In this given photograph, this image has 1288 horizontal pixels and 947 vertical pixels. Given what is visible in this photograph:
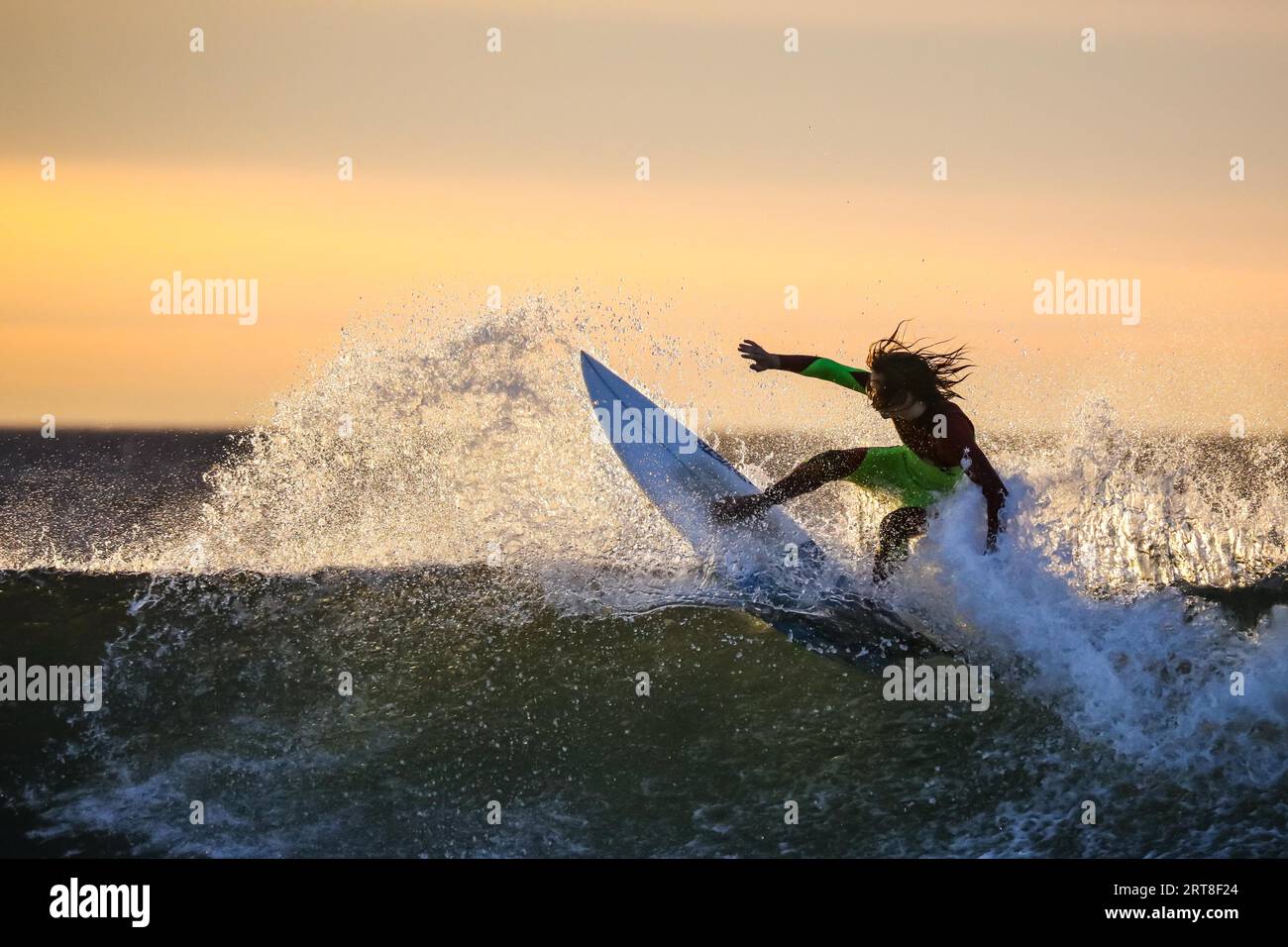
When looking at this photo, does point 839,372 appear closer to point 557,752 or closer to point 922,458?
point 922,458

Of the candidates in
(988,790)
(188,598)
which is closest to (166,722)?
(188,598)

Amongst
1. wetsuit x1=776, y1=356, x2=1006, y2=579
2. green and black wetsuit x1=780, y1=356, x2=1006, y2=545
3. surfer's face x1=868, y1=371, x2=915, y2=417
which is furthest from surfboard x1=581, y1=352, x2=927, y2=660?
surfer's face x1=868, y1=371, x2=915, y2=417

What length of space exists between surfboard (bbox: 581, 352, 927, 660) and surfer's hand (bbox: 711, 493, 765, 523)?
5 cm

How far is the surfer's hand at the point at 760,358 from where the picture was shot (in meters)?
7.47

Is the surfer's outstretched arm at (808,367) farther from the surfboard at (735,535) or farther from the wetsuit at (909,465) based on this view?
the surfboard at (735,535)

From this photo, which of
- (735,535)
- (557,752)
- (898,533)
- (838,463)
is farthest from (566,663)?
(898,533)

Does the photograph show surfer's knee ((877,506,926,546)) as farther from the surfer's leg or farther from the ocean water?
the ocean water

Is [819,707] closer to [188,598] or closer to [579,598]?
[579,598]

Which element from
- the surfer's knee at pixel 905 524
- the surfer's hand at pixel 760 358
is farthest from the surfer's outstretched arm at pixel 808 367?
the surfer's knee at pixel 905 524

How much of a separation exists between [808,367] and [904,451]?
908 millimetres

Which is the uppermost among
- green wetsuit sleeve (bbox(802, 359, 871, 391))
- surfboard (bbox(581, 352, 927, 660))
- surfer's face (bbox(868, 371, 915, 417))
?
green wetsuit sleeve (bbox(802, 359, 871, 391))

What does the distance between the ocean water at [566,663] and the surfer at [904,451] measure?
0.71 feet

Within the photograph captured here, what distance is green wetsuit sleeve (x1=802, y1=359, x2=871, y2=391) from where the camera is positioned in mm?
7543
